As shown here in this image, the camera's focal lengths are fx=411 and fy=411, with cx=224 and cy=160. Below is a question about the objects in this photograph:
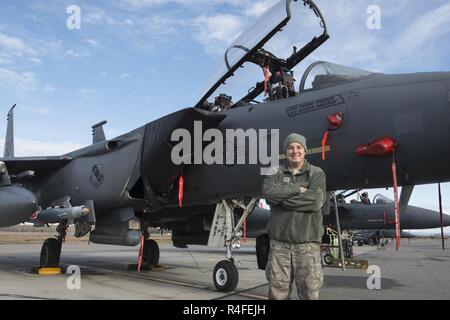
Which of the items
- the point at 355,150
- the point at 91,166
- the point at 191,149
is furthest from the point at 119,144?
the point at 355,150

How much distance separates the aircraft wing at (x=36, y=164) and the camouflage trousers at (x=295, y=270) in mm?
6882

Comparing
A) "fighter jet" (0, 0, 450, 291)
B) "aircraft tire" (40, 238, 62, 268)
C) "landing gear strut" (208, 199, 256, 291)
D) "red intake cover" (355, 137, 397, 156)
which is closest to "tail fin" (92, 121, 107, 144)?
"fighter jet" (0, 0, 450, 291)

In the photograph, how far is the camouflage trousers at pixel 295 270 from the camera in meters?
3.00

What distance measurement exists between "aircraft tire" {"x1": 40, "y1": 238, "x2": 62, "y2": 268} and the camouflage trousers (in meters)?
7.34

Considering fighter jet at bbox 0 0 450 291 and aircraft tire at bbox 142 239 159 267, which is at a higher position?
fighter jet at bbox 0 0 450 291

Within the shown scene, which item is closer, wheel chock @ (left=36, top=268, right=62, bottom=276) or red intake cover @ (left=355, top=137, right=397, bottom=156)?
red intake cover @ (left=355, top=137, right=397, bottom=156)

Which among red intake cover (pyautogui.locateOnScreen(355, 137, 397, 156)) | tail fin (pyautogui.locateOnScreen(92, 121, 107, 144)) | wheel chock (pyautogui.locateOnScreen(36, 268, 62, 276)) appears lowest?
wheel chock (pyautogui.locateOnScreen(36, 268, 62, 276))

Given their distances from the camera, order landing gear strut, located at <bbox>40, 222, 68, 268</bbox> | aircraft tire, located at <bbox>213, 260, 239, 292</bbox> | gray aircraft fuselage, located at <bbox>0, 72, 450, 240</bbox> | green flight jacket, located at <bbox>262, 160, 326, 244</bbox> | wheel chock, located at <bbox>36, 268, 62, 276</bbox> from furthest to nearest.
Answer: landing gear strut, located at <bbox>40, 222, 68, 268</bbox>, wheel chock, located at <bbox>36, 268, 62, 276</bbox>, aircraft tire, located at <bbox>213, 260, 239, 292</bbox>, gray aircraft fuselage, located at <bbox>0, 72, 450, 240</bbox>, green flight jacket, located at <bbox>262, 160, 326, 244</bbox>

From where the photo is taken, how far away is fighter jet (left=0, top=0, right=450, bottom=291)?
14.3ft

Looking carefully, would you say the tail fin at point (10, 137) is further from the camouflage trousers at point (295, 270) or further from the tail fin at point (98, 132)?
the camouflage trousers at point (295, 270)

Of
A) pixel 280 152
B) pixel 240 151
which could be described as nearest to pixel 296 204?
pixel 280 152

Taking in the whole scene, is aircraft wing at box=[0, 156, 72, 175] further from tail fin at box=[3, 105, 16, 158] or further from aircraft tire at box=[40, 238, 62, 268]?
tail fin at box=[3, 105, 16, 158]

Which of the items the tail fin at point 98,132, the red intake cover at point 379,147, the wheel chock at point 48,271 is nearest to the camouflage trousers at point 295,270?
the red intake cover at point 379,147

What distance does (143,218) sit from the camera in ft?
→ 30.5
